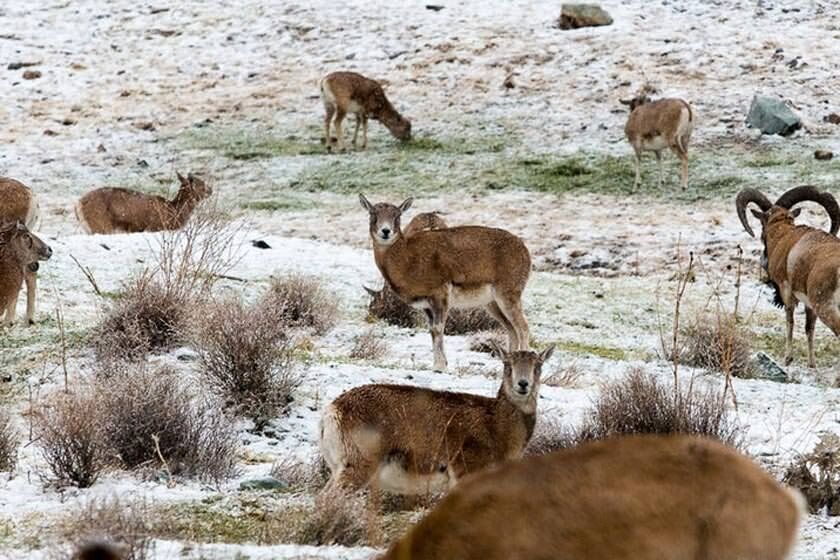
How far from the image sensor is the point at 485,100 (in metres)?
29.8

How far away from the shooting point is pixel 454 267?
1317 cm

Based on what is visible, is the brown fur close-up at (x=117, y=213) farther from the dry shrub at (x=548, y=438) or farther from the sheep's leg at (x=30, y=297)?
the dry shrub at (x=548, y=438)

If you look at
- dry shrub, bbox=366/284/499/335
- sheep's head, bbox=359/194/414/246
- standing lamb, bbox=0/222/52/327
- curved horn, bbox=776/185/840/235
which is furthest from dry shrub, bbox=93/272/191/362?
curved horn, bbox=776/185/840/235

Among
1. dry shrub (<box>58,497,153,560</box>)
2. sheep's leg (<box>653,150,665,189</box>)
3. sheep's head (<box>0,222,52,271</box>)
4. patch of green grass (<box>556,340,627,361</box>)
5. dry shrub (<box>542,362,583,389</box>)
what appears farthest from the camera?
sheep's leg (<box>653,150,665,189</box>)

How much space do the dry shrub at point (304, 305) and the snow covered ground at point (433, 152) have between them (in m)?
0.30

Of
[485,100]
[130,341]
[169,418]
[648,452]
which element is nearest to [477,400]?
[169,418]

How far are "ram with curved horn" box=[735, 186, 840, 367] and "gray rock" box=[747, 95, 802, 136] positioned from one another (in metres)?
10.1

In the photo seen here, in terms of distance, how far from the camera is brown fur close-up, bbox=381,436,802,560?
333cm

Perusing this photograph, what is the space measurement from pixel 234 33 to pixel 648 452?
106 feet

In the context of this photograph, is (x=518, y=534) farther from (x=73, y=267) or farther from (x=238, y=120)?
(x=238, y=120)

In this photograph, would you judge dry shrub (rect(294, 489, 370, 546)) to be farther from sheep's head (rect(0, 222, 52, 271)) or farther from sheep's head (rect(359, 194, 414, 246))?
sheep's head (rect(0, 222, 52, 271))

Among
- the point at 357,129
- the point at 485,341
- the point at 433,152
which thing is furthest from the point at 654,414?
the point at 357,129

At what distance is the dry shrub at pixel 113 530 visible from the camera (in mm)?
5405

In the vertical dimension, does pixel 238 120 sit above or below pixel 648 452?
below
